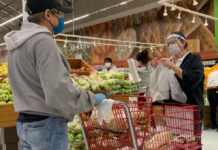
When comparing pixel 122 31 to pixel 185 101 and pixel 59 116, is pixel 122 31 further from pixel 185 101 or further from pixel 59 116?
pixel 59 116

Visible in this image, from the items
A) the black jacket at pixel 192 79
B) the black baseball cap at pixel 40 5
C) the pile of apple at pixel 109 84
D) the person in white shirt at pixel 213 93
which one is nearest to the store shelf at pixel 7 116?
the pile of apple at pixel 109 84

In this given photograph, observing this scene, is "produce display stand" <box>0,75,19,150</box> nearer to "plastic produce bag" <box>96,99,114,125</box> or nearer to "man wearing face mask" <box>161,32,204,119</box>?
"plastic produce bag" <box>96,99,114,125</box>

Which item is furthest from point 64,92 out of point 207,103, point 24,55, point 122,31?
point 122,31

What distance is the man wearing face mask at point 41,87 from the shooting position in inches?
46.7

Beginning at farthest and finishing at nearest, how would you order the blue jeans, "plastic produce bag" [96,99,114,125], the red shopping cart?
1. the red shopping cart
2. "plastic produce bag" [96,99,114,125]
3. the blue jeans

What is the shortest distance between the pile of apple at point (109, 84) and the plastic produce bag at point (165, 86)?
2.26 ft

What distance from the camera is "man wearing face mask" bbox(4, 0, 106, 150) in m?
1.19

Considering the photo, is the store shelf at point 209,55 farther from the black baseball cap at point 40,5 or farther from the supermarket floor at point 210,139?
the black baseball cap at point 40,5

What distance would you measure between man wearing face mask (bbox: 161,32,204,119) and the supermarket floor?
2.36 metres

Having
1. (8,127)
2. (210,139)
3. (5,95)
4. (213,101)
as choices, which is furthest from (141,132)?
(213,101)

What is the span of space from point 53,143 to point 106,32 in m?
14.1

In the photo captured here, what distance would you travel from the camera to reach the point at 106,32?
1505 centimetres

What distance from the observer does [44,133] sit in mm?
1301

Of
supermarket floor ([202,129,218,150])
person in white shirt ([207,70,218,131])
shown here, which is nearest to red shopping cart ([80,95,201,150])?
supermarket floor ([202,129,218,150])
